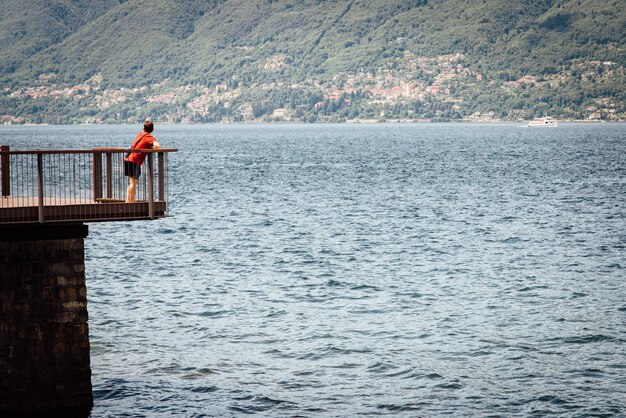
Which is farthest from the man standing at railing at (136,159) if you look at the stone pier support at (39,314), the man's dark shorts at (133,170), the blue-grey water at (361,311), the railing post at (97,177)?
the blue-grey water at (361,311)

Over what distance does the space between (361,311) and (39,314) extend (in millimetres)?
13265

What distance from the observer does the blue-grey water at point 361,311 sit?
20922mm

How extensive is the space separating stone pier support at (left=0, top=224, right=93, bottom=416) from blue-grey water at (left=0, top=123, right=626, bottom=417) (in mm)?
1550

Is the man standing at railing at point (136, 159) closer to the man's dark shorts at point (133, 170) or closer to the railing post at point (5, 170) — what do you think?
the man's dark shorts at point (133, 170)

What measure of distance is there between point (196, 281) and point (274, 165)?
79243mm

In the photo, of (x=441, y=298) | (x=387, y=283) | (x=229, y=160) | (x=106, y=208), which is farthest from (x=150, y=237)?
(x=229, y=160)

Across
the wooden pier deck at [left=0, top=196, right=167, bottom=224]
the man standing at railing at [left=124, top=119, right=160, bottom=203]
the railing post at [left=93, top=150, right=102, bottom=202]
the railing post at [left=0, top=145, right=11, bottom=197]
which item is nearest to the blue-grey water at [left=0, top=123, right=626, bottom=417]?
the wooden pier deck at [left=0, top=196, right=167, bottom=224]

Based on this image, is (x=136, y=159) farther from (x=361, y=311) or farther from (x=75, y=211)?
(x=361, y=311)

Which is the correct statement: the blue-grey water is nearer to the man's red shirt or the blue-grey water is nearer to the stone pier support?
the stone pier support

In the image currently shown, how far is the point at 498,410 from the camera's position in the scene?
19891 mm

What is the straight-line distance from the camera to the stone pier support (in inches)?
688

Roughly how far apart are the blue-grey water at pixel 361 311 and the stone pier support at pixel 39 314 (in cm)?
155

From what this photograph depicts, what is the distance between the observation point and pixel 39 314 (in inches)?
692

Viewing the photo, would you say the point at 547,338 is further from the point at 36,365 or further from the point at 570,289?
the point at 36,365
